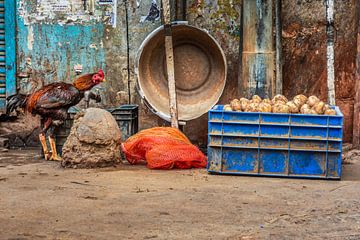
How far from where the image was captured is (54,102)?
990 centimetres

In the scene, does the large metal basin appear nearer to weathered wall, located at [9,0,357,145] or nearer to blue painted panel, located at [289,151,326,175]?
weathered wall, located at [9,0,357,145]

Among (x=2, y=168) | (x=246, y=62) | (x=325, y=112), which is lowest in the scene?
(x=2, y=168)

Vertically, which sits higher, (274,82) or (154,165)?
(274,82)

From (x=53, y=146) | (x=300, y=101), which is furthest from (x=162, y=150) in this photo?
(x=300, y=101)

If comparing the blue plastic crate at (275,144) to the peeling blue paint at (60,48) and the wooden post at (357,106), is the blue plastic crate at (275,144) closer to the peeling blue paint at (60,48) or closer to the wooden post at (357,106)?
the wooden post at (357,106)

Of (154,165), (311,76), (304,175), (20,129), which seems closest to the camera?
(304,175)

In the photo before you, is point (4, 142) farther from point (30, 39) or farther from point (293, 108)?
point (293, 108)

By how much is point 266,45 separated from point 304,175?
2.41m

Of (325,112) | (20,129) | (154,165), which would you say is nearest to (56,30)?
(20,129)

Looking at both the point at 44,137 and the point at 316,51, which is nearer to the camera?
the point at 44,137

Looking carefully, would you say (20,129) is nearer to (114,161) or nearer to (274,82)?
(114,161)

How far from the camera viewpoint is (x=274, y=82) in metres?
10.2

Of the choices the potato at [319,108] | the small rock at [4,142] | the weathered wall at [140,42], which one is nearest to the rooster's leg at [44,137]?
the small rock at [4,142]

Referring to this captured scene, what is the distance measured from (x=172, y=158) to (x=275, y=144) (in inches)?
54.3
